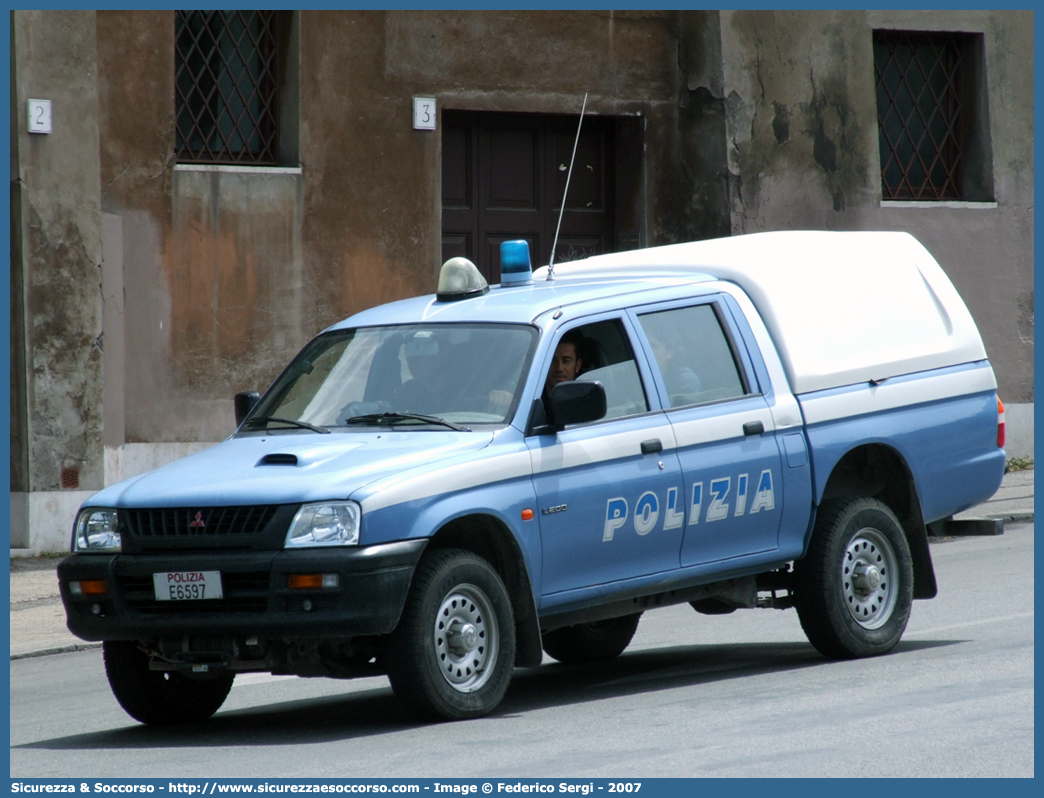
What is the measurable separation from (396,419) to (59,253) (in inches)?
328

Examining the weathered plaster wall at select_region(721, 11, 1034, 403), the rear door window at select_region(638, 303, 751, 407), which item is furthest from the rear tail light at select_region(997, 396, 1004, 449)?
the weathered plaster wall at select_region(721, 11, 1034, 403)

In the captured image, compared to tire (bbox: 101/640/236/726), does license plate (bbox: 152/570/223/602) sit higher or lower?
higher

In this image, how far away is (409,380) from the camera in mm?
8586

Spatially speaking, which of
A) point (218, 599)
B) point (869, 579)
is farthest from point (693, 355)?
point (218, 599)

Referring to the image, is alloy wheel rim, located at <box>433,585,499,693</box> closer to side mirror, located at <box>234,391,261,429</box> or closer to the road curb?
side mirror, located at <box>234,391,261,429</box>

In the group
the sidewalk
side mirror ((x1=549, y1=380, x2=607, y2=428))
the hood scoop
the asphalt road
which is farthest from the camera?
the sidewalk

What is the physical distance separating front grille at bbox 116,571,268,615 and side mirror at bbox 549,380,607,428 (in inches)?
62.0

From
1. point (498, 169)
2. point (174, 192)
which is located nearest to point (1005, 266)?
point (498, 169)

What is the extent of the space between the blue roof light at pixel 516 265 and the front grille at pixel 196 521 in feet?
8.11

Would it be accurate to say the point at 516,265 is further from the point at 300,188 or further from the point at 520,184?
the point at 520,184

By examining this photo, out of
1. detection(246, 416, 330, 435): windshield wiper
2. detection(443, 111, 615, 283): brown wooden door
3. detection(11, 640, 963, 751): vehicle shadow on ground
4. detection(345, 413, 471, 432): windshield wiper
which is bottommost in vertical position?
→ detection(11, 640, 963, 751): vehicle shadow on ground

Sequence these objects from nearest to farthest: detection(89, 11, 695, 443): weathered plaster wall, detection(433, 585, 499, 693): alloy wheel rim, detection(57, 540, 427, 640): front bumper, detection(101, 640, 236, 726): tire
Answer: detection(57, 540, 427, 640): front bumper, detection(433, 585, 499, 693): alloy wheel rim, detection(101, 640, 236, 726): tire, detection(89, 11, 695, 443): weathered plaster wall

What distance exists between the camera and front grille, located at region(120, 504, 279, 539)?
296 inches

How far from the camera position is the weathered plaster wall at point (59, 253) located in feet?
51.4
